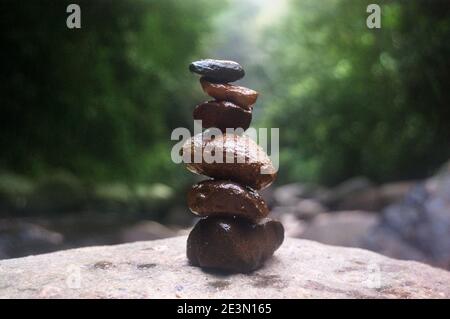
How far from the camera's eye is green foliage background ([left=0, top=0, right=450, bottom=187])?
24.6 ft

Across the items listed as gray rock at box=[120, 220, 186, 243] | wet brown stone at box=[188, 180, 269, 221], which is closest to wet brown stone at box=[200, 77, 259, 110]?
wet brown stone at box=[188, 180, 269, 221]

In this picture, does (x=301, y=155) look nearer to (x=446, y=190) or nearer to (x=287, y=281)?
(x=446, y=190)

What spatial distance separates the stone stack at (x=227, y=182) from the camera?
357 centimetres

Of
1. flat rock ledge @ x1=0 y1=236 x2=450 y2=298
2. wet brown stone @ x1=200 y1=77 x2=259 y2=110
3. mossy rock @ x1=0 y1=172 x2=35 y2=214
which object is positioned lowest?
flat rock ledge @ x1=0 y1=236 x2=450 y2=298

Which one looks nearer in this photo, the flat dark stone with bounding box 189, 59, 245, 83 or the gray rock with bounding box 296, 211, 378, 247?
the flat dark stone with bounding box 189, 59, 245, 83

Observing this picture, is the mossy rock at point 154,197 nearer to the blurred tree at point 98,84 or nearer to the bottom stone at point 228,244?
the blurred tree at point 98,84

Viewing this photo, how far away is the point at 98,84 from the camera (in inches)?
341

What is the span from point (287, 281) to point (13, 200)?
7.35 m

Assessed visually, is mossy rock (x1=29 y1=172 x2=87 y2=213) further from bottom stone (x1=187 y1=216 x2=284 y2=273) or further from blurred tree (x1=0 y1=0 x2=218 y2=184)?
bottom stone (x1=187 y1=216 x2=284 y2=273)

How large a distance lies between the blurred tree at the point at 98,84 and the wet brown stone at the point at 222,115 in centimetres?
378

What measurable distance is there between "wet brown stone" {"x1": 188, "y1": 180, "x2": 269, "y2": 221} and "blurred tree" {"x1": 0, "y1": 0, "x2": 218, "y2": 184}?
14.0 feet

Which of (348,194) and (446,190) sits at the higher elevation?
(348,194)
